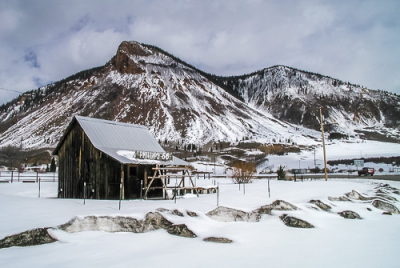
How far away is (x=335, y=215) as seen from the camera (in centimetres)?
→ 1427

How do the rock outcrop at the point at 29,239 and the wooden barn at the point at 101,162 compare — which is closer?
the rock outcrop at the point at 29,239

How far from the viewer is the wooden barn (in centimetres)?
2044

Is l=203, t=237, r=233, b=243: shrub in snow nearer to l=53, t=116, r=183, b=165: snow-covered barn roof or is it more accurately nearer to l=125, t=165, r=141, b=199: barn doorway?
l=53, t=116, r=183, b=165: snow-covered barn roof

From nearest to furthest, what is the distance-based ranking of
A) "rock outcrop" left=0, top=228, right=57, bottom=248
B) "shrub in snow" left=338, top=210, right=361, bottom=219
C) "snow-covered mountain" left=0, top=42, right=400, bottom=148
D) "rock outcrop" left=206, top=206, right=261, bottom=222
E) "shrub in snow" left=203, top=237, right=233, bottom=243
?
"rock outcrop" left=0, top=228, right=57, bottom=248 → "shrub in snow" left=203, top=237, right=233, bottom=243 → "rock outcrop" left=206, top=206, right=261, bottom=222 → "shrub in snow" left=338, top=210, right=361, bottom=219 → "snow-covered mountain" left=0, top=42, right=400, bottom=148

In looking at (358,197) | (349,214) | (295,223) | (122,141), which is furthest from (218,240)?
(122,141)

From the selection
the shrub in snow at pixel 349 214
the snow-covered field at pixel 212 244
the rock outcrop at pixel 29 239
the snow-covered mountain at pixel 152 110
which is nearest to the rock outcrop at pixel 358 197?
the snow-covered field at pixel 212 244

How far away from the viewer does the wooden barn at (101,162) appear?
20438mm

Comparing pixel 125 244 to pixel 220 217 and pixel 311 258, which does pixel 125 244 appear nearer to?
pixel 220 217

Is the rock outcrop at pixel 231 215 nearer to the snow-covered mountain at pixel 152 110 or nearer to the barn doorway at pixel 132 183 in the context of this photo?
the barn doorway at pixel 132 183

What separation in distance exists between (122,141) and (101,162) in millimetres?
3431

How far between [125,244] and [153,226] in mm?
1739

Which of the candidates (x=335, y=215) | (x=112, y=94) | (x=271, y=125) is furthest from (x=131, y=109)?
(x=335, y=215)

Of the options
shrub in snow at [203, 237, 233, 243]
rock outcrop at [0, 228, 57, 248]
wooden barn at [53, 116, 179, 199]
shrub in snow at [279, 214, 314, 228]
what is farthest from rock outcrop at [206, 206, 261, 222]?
wooden barn at [53, 116, 179, 199]

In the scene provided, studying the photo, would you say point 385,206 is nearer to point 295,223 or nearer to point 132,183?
point 295,223
